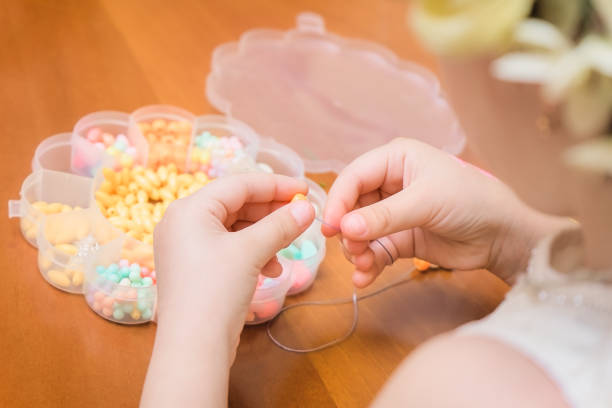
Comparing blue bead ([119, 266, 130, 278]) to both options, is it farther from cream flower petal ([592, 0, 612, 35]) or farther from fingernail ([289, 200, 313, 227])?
cream flower petal ([592, 0, 612, 35])

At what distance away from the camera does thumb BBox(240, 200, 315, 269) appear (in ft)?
2.33

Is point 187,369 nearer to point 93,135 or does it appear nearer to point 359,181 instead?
point 359,181

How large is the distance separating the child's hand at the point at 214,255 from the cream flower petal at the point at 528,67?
0.34 metres

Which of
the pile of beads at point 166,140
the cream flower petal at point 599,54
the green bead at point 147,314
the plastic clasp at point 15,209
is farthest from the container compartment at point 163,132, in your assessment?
the cream flower petal at point 599,54

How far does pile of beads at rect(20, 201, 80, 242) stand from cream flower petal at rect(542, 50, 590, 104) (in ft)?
2.25

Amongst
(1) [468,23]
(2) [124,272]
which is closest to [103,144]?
(2) [124,272]

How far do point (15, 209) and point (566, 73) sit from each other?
75cm

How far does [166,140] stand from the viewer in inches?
43.2

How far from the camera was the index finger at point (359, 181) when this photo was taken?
84cm

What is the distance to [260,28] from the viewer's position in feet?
4.75

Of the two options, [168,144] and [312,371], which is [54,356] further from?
[168,144]

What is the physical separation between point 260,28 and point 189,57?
199mm

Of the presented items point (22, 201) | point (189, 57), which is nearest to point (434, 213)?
point (22, 201)

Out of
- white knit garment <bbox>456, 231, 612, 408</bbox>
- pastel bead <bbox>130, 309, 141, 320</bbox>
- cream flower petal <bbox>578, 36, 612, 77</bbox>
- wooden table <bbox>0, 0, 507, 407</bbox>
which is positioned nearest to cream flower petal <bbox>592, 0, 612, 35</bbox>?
cream flower petal <bbox>578, 36, 612, 77</bbox>
